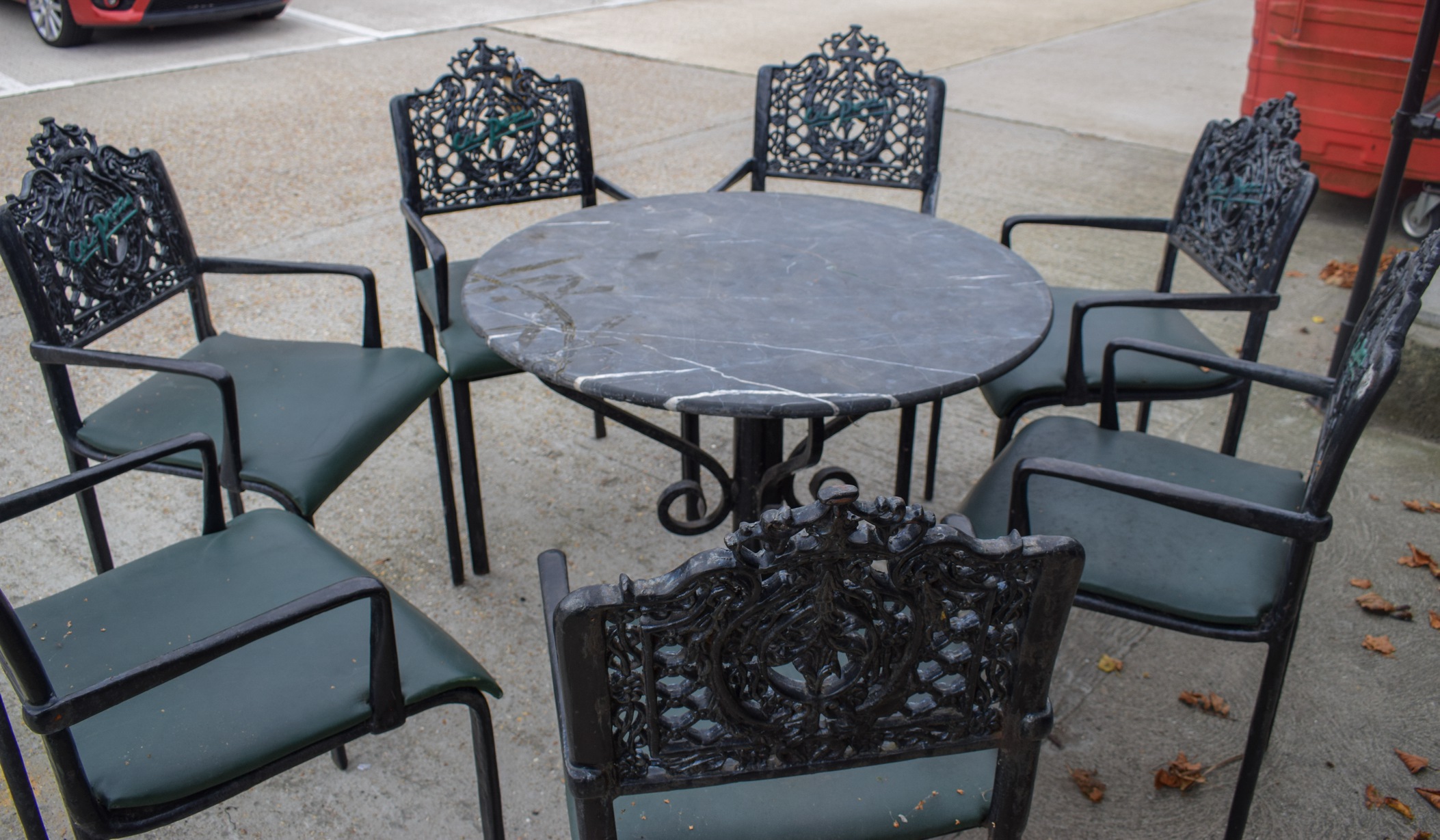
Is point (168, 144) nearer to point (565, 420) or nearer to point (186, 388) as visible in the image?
point (565, 420)

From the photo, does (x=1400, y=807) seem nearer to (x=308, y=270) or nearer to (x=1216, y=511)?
(x=1216, y=511)

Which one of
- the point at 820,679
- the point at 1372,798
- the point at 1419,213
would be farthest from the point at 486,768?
the point at 1419,213

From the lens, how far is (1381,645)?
8.77 ft

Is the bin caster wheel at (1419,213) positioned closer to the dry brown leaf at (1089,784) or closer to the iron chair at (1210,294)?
the iron chair at (1210,294)

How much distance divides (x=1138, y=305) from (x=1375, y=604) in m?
1.04

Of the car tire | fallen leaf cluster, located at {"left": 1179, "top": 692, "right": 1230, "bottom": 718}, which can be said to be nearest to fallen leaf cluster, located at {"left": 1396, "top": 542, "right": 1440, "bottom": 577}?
fallen leaf cluster, located at {"left": 1179, "top": 692, "right": 1230, "bottom": 718}

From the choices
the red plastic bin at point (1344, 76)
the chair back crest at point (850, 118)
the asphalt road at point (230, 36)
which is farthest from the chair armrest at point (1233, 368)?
the asphalt road at point (230, 36)

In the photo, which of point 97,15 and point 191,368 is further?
point 97,15

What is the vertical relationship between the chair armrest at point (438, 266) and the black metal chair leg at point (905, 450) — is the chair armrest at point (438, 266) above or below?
above

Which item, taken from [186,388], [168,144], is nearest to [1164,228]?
[186,388]

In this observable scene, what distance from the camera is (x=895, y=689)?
4.40 ft

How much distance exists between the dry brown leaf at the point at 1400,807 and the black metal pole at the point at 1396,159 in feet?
4.46

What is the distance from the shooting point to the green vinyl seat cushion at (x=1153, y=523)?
195 centimetres

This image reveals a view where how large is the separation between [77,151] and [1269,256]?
282cm
